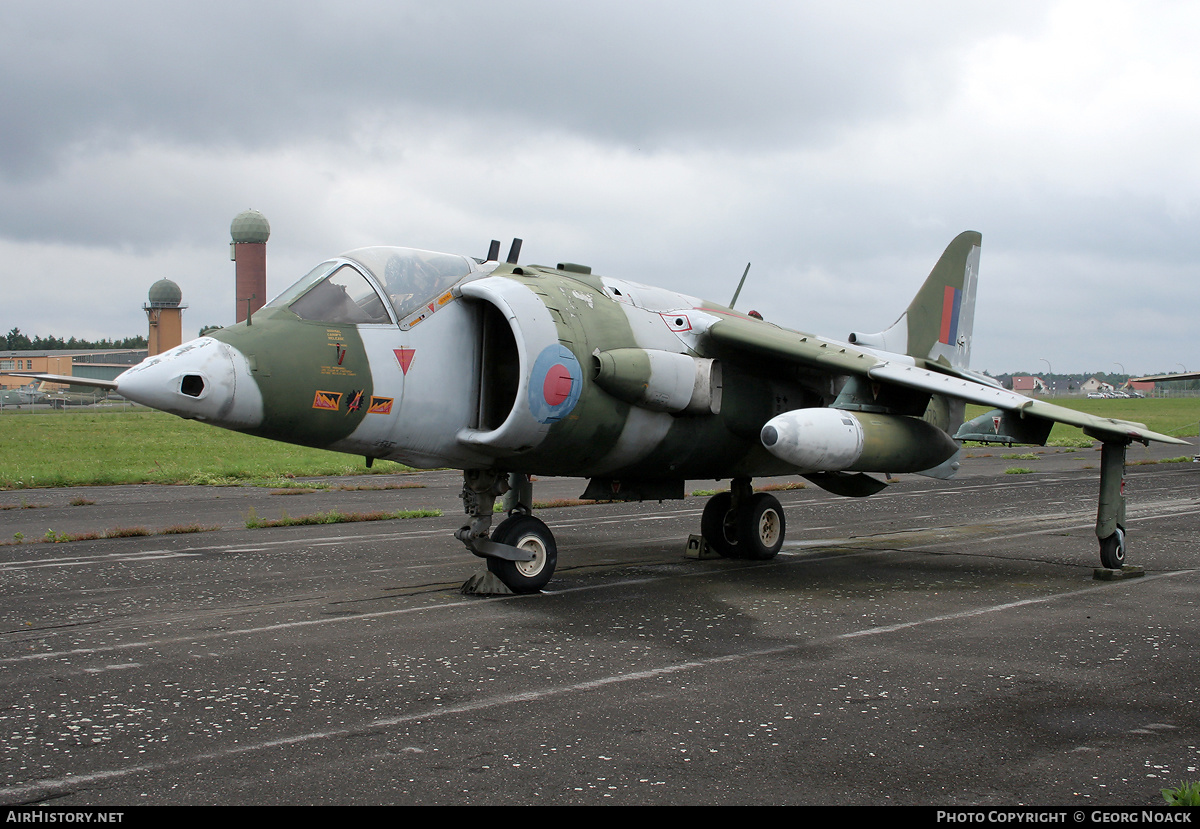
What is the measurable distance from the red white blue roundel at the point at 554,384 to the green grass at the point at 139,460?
15.9 m

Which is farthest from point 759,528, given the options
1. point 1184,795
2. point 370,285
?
point 1184,795

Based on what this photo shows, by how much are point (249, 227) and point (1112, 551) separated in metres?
69.0

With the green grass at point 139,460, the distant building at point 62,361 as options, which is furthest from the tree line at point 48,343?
the green grass at point 139,460

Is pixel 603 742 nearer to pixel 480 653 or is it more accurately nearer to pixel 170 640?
pixel 480 653

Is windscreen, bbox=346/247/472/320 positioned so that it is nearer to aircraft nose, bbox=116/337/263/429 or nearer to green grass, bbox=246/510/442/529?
aircraft nose, bbox=116/337/263/429

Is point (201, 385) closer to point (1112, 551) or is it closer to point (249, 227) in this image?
point (1112, 551)

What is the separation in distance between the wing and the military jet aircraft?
30 mm

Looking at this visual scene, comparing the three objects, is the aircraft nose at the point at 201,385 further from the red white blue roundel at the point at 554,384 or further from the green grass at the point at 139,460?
the green grass at the point at 139,460

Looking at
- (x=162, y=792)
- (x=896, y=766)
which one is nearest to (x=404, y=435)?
(x=162, y=792)

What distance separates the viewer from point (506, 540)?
9.12 metres

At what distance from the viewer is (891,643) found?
289 inches

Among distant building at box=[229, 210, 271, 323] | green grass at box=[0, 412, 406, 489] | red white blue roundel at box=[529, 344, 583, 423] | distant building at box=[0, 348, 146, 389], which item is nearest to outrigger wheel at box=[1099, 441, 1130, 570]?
red white blue roundel at box=[529, 344, 583, 423]

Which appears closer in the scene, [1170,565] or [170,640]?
[170,640]
